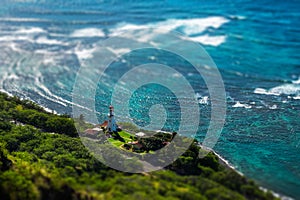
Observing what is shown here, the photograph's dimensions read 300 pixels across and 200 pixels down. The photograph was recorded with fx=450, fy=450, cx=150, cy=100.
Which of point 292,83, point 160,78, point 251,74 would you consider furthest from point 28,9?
point 292,83

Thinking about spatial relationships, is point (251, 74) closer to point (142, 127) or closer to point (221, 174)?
point (142, 127)

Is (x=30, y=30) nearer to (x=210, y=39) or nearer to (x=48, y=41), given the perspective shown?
(x=48, y=41)

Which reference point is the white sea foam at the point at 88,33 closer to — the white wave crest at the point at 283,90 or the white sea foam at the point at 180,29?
the white sea foam at the point at 180,29

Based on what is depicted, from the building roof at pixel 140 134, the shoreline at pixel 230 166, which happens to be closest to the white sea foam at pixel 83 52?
the building roof at pixel 140 134

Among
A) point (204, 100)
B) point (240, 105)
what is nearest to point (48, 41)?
point (204, 100)

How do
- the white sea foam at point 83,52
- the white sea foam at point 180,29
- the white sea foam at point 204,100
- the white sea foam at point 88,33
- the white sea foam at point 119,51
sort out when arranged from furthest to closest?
1. the white sea foam at point 88,33
2. the white sea foam at point 180,29
3. the white sea foam at point 119,51
4. the white sea foam at point 83,52
5. the white sea foam at point 204,100

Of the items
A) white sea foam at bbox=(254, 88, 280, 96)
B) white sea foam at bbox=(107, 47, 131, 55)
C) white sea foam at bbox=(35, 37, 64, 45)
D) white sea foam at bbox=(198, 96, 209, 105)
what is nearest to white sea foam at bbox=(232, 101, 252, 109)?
white sea foam at bbox=(198, 96, 209, 105)
